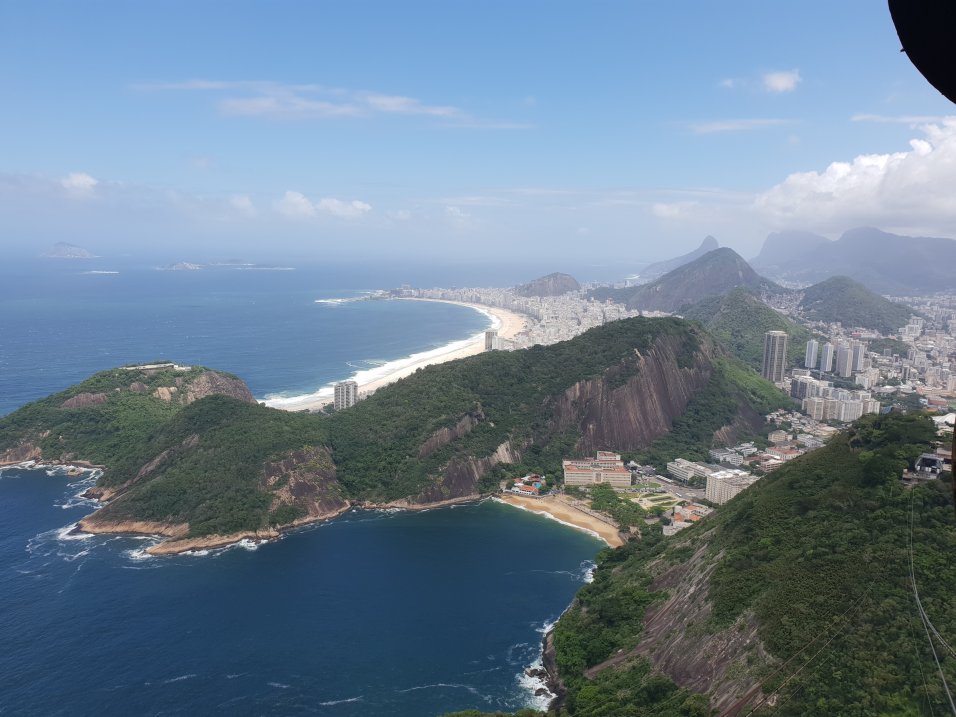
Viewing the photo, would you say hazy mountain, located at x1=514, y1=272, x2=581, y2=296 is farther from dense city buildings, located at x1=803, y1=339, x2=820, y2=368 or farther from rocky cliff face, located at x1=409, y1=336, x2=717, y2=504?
rocky cliff face, located at x1=409, y1=336, x2=717, y2=504

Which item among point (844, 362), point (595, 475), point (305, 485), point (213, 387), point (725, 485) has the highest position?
point (213, 387)

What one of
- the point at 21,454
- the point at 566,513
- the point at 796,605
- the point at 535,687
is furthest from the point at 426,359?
the point at 796,605

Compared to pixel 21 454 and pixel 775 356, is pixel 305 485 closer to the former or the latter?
pixel 21 454

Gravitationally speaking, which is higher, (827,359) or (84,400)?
(84,400)

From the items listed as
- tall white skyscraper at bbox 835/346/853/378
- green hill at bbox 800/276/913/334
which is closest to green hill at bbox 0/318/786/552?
tall white skyscraper at bbox 835/346/853/378

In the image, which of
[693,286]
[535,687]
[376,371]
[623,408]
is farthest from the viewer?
[693,286]

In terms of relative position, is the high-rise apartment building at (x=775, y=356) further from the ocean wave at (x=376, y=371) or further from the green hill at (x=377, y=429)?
the ocean wave at (x=376, y=371)

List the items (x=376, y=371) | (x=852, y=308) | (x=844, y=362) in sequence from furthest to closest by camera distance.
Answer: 1. (x=852, y=308)
2. (x=844, y=362)
3. (x=376, y=371)
